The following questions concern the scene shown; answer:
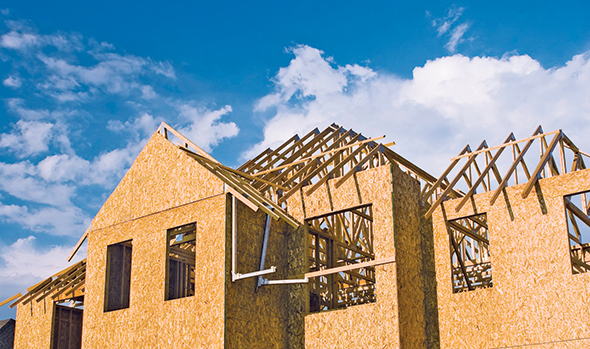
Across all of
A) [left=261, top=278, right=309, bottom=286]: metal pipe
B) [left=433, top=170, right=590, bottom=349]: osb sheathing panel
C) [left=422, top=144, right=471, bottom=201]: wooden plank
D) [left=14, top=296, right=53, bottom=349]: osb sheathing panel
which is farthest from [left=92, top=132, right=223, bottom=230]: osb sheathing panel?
[left=433, top=170, right=590, bottom=349]: osb sheathing panel

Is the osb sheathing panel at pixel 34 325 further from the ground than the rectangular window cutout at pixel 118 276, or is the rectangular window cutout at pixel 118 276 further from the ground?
the rectangular window cutout at pixel 118 276

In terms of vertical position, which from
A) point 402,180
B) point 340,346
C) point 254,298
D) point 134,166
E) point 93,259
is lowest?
point 340,346

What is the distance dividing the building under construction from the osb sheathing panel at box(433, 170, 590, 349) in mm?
25

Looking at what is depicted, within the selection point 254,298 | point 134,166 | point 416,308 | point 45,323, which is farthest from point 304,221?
point 45,323

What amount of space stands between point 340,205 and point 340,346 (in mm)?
3396

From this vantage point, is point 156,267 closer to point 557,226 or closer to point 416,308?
point 416,308

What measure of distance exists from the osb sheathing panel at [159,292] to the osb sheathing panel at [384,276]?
2.45 m

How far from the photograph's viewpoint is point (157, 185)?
1655 cm

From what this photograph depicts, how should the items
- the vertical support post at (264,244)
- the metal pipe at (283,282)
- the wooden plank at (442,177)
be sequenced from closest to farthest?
1. the metal pipe at (283,282)
2. the vertical support post at (264,244)
3. the wooden plank at (442,177)

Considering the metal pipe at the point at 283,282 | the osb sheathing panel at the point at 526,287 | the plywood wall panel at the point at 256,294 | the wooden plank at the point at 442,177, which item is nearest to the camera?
the osb sheathing panel at the point at 526,287

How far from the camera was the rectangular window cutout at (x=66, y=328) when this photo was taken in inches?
798

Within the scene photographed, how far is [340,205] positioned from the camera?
14.9m

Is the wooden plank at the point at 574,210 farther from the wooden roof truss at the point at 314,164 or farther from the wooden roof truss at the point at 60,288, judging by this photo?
the wooden roof truss at the point at 60,288

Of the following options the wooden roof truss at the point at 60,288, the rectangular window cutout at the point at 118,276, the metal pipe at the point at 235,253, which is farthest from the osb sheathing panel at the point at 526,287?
the wooden roof truss at the point at 60,288
